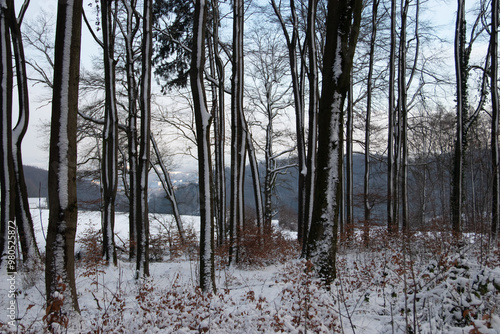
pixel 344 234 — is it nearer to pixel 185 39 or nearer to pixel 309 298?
pixel 309 298

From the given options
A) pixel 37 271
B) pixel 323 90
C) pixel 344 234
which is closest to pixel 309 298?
pixel 323 90

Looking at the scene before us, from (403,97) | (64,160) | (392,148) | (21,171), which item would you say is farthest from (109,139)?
(403,97)

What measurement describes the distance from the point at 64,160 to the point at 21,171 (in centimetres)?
586

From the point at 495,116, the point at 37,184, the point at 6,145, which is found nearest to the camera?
the point at 6,145

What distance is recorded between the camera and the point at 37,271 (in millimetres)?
7996

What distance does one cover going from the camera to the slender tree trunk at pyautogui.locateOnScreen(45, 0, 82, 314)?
4.02 meters

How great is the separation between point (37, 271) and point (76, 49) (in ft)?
20.8

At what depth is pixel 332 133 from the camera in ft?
17.2

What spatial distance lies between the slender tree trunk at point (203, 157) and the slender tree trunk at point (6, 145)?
15.9 ft

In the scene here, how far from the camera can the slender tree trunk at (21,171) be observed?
8307 millimetres

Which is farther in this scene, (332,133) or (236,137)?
(236,137)

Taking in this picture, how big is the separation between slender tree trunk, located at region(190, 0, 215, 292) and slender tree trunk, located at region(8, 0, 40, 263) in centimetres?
548

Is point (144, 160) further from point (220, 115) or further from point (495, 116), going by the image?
point (495, 116)

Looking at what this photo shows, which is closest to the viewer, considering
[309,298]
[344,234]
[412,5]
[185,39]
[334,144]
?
[309,298]
